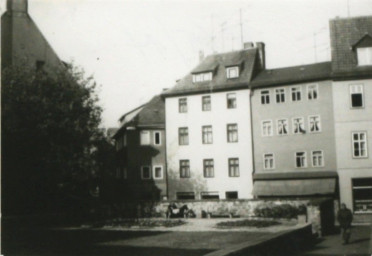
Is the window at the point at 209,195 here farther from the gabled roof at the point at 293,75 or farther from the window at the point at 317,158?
the gabled roof at the point at 293,75

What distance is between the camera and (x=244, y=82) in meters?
36.6

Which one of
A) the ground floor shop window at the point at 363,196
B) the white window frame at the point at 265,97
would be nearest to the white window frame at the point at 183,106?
the white window frame at the point at 265,97

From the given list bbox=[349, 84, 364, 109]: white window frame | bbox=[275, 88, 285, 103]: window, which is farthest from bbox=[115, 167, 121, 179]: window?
bbox=[349, 84, 364, 109]: white window frame

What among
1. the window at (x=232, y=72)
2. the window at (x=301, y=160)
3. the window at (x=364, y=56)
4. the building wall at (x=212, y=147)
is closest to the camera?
the window at (x=364, y=56)

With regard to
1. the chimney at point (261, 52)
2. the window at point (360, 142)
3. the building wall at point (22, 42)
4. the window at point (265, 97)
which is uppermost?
the chimney at point (261, 52)

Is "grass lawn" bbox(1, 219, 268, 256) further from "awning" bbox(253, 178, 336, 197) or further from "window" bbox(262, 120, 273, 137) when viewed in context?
"window" bbox(262, 120, 273, 137)

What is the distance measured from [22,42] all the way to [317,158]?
20.8 m

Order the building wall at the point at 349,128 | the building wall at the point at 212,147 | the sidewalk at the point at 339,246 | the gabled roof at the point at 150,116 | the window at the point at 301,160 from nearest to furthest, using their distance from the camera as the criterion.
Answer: the sidewalk at the point at 339,246 < the building wall at the point at 349,128 < the window at the point at 301,160 < the building wall at the point at 212,147 < the gabled roof at the point at 150,116

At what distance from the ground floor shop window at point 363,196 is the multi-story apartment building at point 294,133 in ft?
7.25

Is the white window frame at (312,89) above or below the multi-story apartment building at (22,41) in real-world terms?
above

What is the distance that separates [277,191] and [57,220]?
49.5ft

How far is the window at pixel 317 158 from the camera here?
1307 inches

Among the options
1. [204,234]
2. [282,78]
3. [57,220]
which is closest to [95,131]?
[57,220]

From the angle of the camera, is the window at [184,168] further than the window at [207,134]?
Yes
